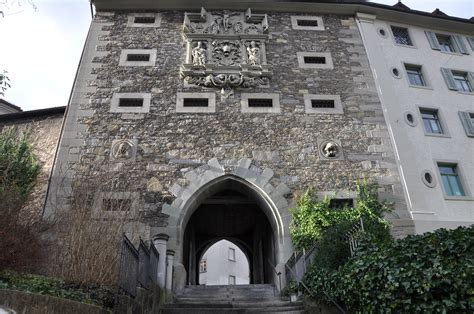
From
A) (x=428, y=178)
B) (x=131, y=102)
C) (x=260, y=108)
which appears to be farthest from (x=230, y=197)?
(x=428, y=178)

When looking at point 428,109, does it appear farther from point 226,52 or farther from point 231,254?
point 231,254

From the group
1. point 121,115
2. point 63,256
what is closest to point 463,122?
point 121,115

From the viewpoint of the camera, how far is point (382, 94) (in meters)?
11.4

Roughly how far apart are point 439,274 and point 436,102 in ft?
29.8

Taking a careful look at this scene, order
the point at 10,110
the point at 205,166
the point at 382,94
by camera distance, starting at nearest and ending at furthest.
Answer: the point at 205,166
the point at 382,94
the point at 10,110

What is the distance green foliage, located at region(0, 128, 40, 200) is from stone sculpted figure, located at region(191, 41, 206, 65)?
5.13m

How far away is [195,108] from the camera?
10633 millimetres

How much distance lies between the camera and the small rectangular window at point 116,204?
8.35m

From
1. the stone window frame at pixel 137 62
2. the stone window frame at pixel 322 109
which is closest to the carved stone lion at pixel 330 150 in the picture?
the stone window frame at pixel 322 109

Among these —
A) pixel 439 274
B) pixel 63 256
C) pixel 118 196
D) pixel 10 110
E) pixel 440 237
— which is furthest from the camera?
pixel 10 110

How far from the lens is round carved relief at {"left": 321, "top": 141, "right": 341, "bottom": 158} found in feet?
33.1

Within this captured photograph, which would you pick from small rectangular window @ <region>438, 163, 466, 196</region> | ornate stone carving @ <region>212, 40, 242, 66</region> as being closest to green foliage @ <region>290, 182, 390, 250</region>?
small rectangular window @ <region>438, 163, 466, 196</region>

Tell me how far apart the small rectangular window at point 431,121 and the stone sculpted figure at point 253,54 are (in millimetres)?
5348

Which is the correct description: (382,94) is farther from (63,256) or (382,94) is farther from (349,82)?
(63,256)
